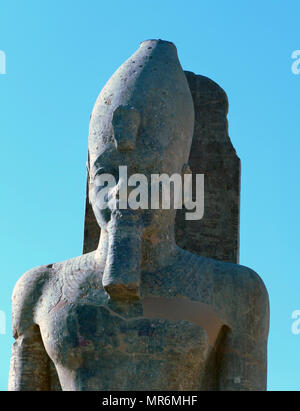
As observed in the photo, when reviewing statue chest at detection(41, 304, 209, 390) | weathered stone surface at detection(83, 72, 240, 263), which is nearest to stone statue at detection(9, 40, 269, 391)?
statue chest at detection(41, 304, 209, 390)

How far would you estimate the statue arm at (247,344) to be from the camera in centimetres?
1251

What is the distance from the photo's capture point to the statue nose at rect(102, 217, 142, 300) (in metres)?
12.4

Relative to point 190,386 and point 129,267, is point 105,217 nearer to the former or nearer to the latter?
point 129,267

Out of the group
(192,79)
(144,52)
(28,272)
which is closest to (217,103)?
(192,79)

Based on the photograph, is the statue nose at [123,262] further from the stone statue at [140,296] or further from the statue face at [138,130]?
the statue face at [138,130]

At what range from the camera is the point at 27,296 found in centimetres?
1298

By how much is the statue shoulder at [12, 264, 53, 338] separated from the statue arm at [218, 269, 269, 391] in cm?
145

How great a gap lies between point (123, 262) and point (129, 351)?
0.64m

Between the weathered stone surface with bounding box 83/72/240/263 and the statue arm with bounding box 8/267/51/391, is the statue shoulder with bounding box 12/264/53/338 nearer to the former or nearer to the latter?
→ the statue arm with bounding box 8/267/51/391

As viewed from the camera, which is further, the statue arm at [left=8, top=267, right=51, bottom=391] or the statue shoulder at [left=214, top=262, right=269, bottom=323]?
the statue arm at [left=8, top=267, right=51, bottom=391]

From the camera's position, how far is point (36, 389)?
12.8m

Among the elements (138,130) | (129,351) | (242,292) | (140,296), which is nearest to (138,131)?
(138,130)

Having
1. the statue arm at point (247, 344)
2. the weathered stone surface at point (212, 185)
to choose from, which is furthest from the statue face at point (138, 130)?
the weathered stone surface at point (212, 185)

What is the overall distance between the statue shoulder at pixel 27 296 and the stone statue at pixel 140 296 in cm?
1
